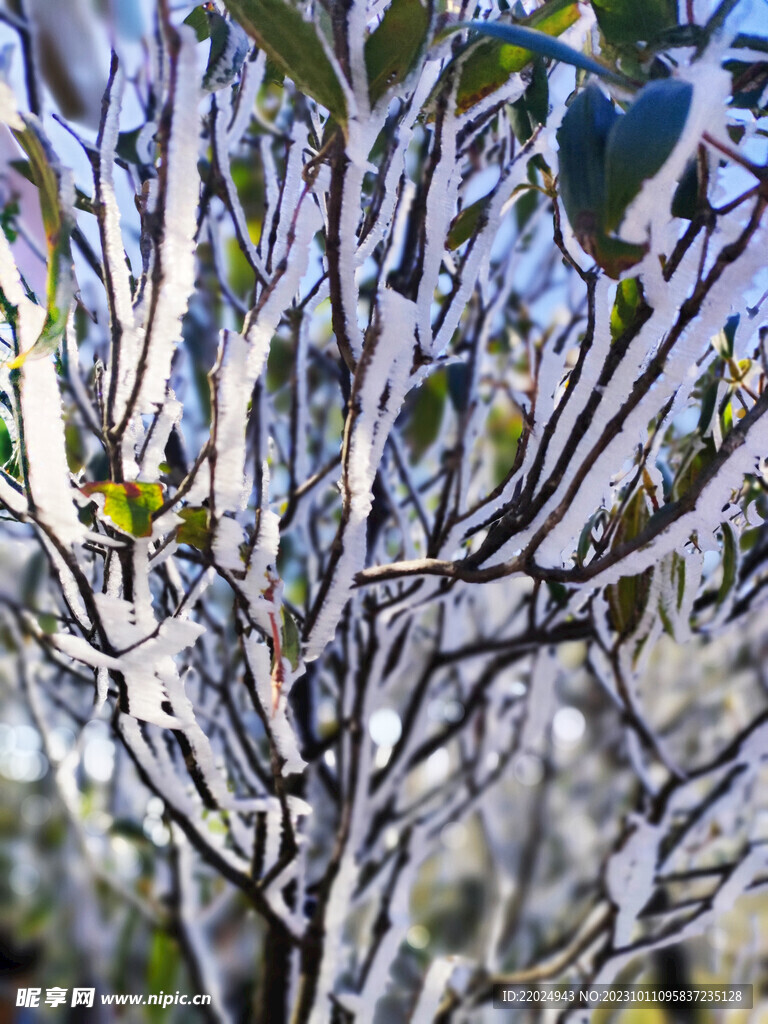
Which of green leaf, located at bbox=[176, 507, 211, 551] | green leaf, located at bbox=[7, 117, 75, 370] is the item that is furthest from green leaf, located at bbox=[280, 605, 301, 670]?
green leaf, located at bbox=[7, 117, 75, 370]

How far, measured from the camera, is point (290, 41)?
0.36 metres

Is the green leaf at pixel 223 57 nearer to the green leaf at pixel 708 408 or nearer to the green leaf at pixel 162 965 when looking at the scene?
the green leaf at pixel 708 408

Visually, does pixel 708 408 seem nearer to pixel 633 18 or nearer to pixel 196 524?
pixel 633 18

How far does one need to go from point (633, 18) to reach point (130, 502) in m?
0.37

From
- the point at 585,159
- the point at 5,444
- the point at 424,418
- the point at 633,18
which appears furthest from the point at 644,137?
the point at 424,418

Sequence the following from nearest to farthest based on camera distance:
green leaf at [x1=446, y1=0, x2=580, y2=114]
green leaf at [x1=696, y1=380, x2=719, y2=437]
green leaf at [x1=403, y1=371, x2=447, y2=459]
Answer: green leaf at [x1=446, y1=0, x2=580, y2=114] < green leaf at [x1=696, y1=380, x2=719, y2=437] < green leaf at [x1=403, y1=371, x2=447, y2=459]

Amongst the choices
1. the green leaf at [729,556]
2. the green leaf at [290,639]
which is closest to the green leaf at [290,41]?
the green leaf at [290,639]

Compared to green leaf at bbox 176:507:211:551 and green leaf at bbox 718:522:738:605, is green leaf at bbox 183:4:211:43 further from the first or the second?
green leaf at bbox 718:522:738:605

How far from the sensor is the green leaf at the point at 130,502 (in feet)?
1.21

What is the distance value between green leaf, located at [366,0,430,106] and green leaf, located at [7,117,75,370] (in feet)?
0.50

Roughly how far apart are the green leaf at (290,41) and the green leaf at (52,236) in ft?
0.35

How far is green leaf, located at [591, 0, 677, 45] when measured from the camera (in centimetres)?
42

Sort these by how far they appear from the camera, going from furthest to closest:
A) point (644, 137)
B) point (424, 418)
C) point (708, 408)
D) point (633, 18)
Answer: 1. point (424, 418)
2. point (708, 408)
3. point (633, 18)
4. point (644, 137)

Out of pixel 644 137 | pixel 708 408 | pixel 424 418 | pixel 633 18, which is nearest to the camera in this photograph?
pixel 644 137
